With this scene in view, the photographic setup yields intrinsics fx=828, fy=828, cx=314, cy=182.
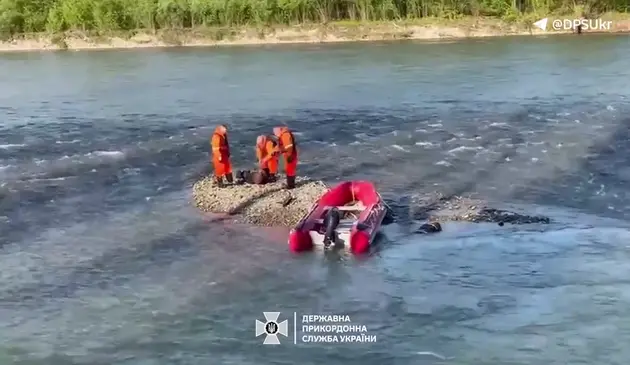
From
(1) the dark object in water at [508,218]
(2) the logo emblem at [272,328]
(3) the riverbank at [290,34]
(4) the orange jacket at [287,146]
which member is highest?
(3) the riverbank at [290,34]

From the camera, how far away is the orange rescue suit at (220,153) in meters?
20.9

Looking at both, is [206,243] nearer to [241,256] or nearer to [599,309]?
[241,256]

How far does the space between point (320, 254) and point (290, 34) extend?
56075mm

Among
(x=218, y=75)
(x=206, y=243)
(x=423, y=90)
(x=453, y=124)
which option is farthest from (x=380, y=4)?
(x=206, y=243)

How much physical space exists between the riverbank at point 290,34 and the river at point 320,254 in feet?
87.0

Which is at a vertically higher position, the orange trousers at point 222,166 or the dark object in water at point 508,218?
the orange trousers at point 222,166

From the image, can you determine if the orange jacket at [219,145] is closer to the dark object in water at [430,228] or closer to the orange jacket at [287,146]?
the orange jacket at [287,146]

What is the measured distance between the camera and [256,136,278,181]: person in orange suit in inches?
827

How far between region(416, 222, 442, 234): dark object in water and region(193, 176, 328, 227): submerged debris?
2.73 metres

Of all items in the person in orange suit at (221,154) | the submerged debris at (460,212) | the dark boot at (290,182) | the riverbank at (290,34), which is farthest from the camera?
the riverbank at (290,34)

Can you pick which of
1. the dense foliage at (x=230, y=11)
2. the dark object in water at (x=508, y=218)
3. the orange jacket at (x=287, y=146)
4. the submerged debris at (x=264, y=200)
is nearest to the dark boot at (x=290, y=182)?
the submerged debris at (x=264, y=200)

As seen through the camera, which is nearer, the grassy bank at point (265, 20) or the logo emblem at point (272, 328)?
the logo emblem at point (272, 328)

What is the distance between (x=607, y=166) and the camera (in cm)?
2356

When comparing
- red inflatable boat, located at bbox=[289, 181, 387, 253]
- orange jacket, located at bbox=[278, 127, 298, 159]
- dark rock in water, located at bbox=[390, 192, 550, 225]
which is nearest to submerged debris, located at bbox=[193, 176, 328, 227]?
red inflatable boat, located at bbox=[289, 181, 387, 253]
